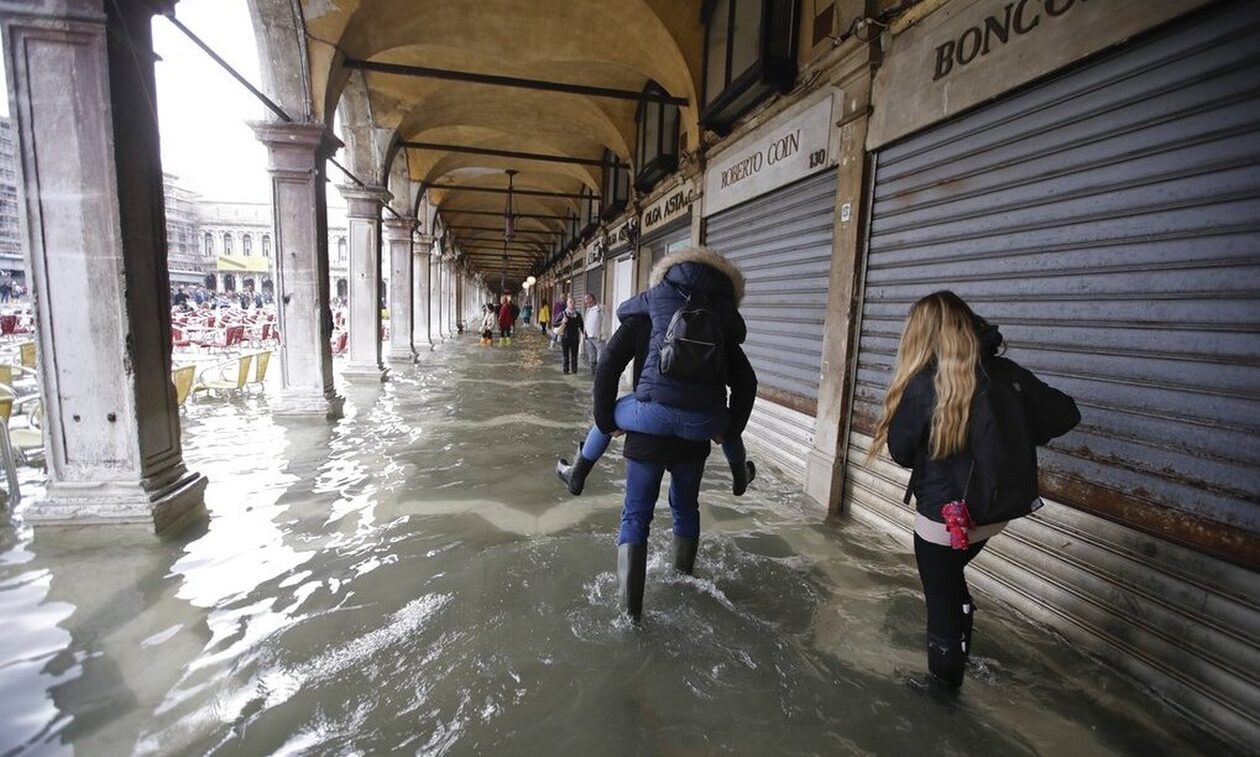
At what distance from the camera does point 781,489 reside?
201 inches

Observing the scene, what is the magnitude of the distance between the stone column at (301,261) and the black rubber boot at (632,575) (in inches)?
229

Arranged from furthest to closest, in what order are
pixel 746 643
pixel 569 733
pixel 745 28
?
pixel 745 28, pixel 746 643, pixel 569 733

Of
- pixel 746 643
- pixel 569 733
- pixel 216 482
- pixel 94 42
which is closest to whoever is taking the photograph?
pixel 569 733

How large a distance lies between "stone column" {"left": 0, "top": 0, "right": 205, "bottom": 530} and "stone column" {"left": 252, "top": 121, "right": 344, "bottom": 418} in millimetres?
3105

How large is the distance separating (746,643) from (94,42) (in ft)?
16.2

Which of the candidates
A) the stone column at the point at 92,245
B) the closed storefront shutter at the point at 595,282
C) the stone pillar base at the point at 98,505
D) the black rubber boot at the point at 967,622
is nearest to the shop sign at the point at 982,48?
the black rubber boot at the point at 967,622

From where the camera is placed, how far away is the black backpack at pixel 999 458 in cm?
200

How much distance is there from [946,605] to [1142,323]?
5.43ft

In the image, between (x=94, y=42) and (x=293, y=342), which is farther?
(x=293, y=342)

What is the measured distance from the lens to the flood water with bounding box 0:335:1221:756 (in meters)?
2.03

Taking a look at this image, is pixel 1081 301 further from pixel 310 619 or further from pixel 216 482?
pixel 216 482

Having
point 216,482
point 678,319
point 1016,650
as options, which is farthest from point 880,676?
point 216,482

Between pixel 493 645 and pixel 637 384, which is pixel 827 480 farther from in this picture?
pixel 493 645

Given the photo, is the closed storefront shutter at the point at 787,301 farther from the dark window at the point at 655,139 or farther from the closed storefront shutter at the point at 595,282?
the closed storefront shutter at the point at 595,282
